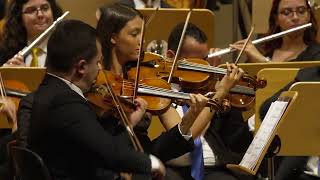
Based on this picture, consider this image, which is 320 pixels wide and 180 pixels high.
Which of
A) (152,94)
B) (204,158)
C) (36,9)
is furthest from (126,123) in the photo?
(36,9)

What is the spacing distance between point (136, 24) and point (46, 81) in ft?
2.17

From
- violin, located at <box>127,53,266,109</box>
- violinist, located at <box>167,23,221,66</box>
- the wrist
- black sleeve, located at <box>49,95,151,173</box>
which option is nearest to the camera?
black sleeve, located at <box>49,95,151,173</box>

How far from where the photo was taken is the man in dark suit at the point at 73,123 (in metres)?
2.01

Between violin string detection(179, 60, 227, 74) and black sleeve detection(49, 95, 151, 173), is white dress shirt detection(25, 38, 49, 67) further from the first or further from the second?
black sleeve detection(49, 95, 151, 173)

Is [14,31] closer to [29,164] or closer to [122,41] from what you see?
[122,41]

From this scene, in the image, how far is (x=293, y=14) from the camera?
3498 millimetres

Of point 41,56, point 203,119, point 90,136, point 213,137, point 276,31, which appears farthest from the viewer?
point 276,31

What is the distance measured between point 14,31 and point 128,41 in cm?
95

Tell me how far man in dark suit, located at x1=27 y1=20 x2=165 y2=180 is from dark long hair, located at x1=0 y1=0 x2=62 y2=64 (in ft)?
4.14

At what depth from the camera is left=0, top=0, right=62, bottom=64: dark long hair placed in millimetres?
3371

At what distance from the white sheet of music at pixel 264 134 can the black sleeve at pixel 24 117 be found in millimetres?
710

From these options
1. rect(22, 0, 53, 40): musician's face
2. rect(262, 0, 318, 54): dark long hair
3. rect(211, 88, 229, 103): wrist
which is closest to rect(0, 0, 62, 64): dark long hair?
rect(22, 0, 53, 40): musician's face

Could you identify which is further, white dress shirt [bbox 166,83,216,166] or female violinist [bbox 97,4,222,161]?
white dress shirt [bbox 166,83,216,166]

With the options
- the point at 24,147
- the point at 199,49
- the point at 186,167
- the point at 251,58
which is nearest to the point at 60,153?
the point at 24,147
